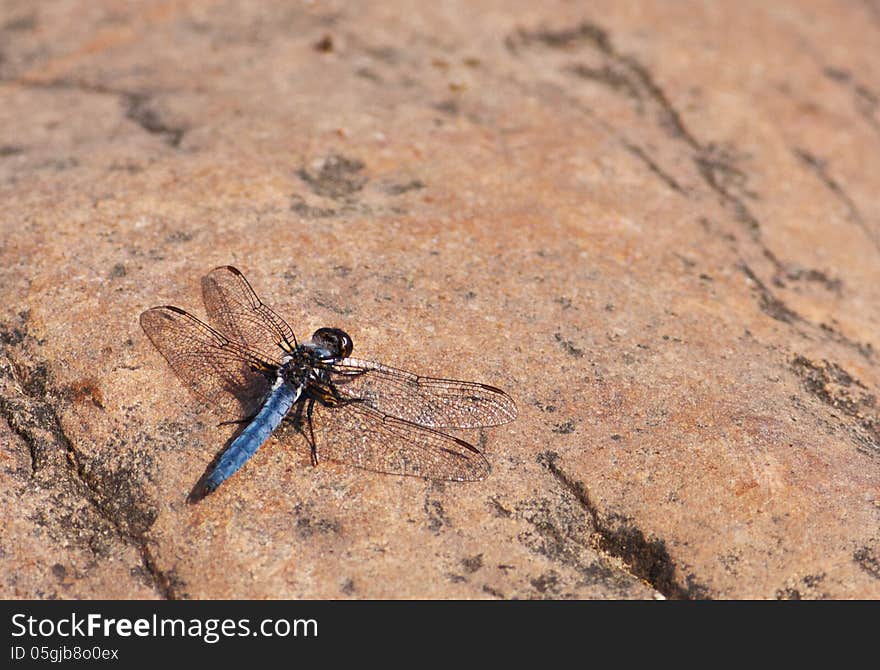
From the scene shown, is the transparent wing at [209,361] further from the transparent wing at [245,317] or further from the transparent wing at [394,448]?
the transparent wing at [394,448]

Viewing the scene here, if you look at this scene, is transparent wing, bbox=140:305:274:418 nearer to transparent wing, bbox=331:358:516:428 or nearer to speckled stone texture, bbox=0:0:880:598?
speckled stone texture, bbox=0:0:880:598

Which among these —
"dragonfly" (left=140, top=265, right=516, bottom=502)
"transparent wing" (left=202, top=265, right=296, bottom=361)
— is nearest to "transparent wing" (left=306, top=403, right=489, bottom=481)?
"dragonfly" (left=140, top=265, right=516, bottom=502)

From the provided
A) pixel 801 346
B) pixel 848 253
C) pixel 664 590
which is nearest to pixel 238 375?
pixel 664 590

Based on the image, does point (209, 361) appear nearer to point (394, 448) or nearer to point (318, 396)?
point (318, 396)

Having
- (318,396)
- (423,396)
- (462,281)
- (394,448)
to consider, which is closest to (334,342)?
(318,396)

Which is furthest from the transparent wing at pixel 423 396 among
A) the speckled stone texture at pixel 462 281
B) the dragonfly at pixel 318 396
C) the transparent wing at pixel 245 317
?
the transparent wing at pixel 245 317
